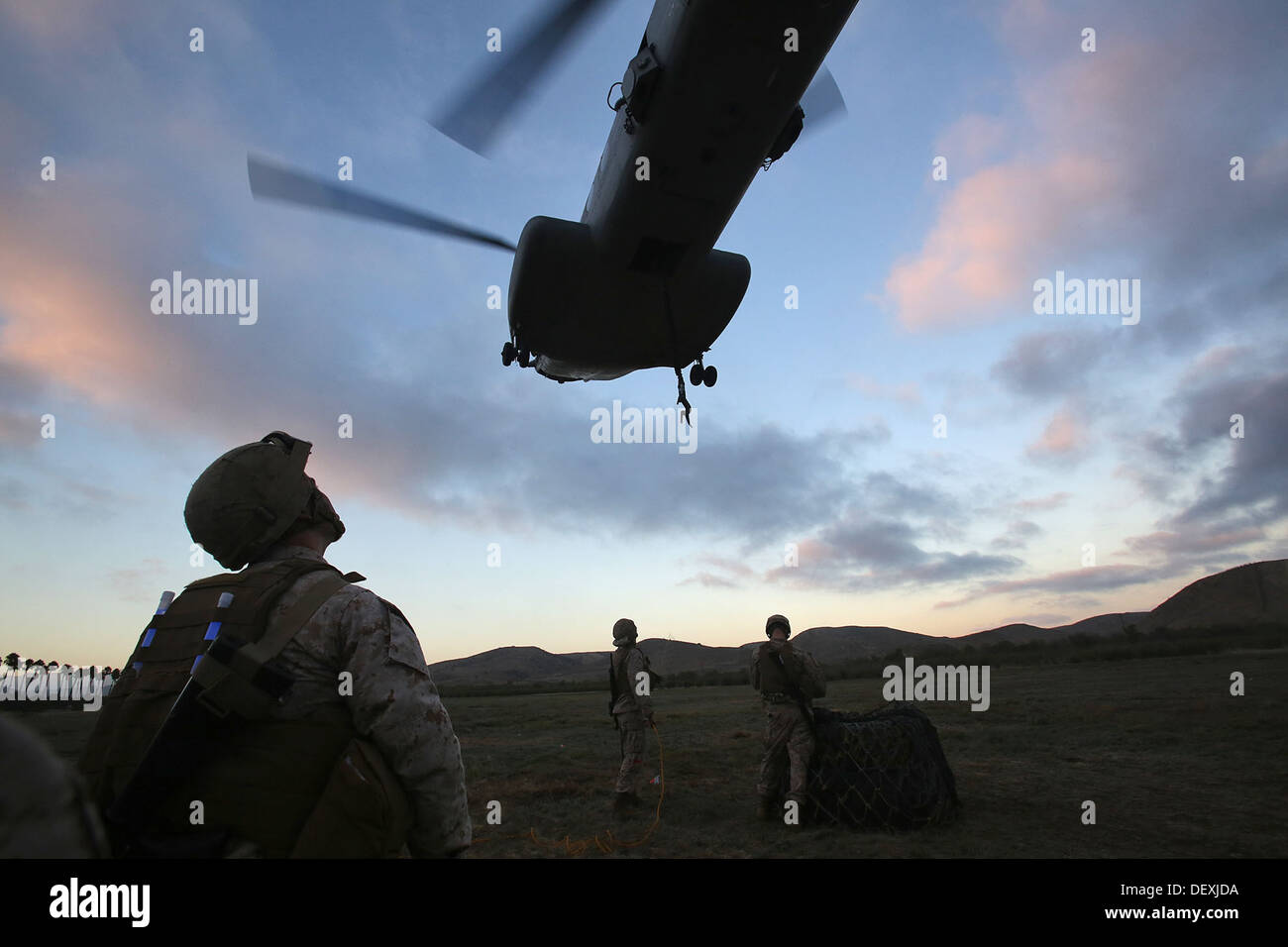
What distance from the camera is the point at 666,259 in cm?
779

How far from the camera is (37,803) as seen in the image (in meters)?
0.72

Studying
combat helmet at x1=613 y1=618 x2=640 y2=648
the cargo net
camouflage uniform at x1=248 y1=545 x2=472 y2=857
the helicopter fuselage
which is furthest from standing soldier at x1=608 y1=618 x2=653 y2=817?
camouflage uniform at x1=248 y1=545 x2=472 y2=857

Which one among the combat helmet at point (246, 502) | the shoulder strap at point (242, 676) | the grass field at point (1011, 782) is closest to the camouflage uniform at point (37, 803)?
the grass field at point (1011, 782)

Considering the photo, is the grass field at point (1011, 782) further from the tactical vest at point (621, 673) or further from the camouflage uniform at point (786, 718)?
the tactical vest at point (621, 673)

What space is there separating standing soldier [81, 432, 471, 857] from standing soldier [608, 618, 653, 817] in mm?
6358

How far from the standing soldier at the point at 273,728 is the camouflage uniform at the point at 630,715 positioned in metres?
6.34

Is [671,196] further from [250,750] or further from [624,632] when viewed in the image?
[250,750]

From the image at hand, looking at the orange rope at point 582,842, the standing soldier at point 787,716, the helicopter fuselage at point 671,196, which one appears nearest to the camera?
the helicopter fuselage at point 671,196

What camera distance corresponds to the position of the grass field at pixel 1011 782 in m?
6.21

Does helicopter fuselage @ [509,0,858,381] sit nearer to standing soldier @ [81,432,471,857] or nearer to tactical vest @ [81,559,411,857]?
standing soldier @ [81,432,471,857]

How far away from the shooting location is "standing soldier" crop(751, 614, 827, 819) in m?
7.25

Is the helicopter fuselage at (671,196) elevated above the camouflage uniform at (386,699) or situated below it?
above
